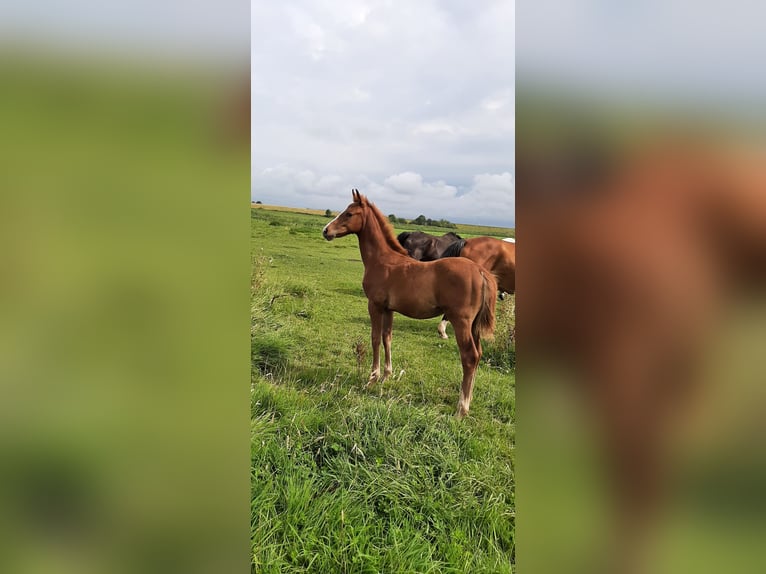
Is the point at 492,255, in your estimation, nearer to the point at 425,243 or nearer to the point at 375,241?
the point at 425,243

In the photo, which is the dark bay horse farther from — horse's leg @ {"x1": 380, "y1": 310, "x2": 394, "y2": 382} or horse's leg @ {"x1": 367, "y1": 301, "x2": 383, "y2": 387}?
horse's leg @ {"x1": 367, "y1": 301, "x2": 383, "y2": 387}

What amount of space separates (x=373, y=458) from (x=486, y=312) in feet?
5.67

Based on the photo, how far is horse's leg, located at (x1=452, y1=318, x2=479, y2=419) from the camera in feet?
11.4

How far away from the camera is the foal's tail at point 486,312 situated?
369 cm

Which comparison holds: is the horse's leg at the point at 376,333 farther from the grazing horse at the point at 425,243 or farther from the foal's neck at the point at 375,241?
the grazing horse at the point at 425,243

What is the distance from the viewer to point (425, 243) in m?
6.57

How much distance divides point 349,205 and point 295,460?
2.58 m

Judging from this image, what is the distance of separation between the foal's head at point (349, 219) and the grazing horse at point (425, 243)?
→ 2.31 metres

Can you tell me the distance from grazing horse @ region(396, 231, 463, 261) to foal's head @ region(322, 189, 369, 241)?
7.59 ft
